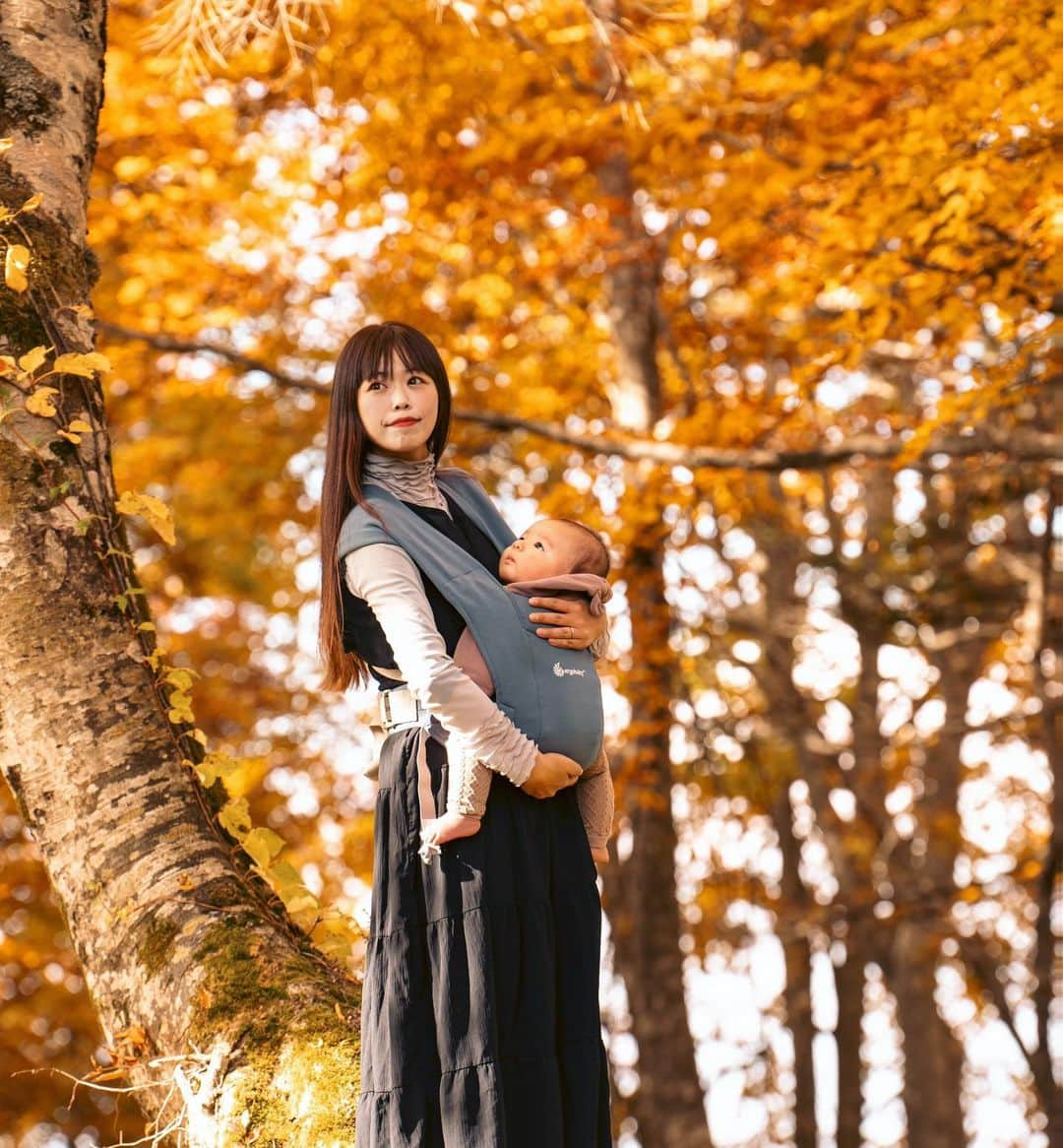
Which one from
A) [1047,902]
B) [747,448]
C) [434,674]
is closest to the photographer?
[434,674]

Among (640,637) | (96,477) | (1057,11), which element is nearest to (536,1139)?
(96,477)

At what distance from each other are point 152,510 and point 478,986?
4.31 feet

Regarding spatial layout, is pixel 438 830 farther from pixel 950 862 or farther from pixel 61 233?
pixel 950 862

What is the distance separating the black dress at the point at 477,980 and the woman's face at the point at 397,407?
0.31 metres

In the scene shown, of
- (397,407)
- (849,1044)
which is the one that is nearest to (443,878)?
(397,407)

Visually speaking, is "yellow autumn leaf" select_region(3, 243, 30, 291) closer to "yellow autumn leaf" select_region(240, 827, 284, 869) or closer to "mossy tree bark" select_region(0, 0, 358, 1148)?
"mossy tree bark" select_region(0, 0, 358, 1148)

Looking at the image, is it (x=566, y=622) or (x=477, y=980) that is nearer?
(x=477, y=980)

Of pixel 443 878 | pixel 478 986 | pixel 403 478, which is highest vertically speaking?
pixel 403 478

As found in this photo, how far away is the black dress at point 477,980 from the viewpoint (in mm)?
2408

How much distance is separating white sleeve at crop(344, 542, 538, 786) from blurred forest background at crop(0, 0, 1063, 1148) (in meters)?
1.01

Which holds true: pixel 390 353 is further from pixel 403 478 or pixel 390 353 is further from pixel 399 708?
pixel 399 708

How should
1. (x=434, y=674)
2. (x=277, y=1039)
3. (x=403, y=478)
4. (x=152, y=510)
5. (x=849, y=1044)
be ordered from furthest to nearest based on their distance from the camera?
(x=849, y=1044) → (x=152, y=510) → (x=277, y=1039) → (x=403, y=478) → (x=434, y=674)

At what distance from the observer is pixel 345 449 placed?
104 inches

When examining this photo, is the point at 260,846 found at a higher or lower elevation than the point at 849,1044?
higher
